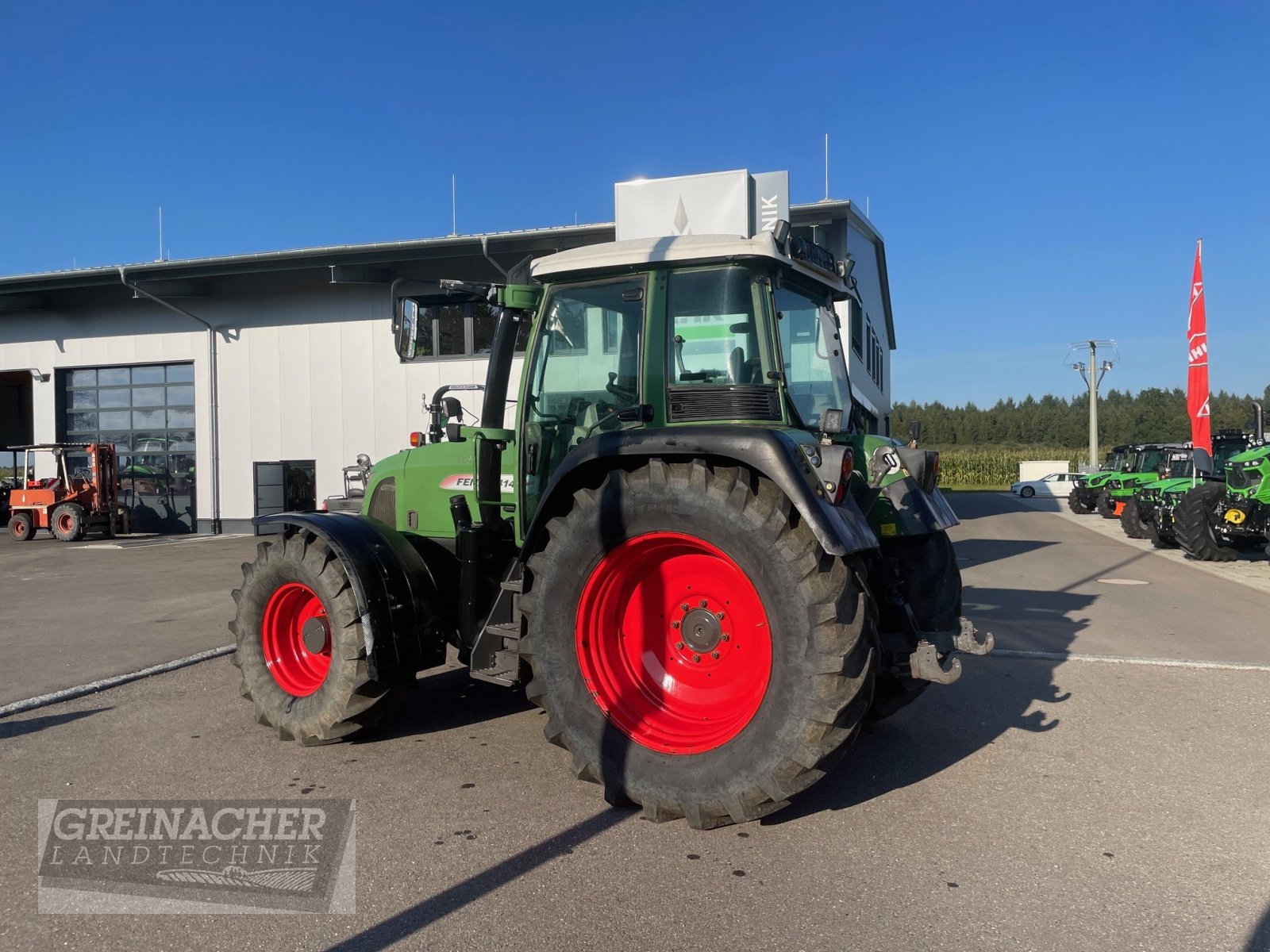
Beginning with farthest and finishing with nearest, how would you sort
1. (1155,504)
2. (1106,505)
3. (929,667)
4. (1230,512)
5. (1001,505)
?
(1001,505) < (1106,505) < (1155,504) < (1230,512) < (929,667)

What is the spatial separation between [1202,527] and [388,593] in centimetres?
1400

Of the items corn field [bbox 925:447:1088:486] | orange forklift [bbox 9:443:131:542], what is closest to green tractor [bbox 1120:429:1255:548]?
orange forklift [bbox 9:443:131:542]

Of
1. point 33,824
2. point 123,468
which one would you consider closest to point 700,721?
point 33,824

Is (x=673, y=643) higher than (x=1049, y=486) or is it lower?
higher

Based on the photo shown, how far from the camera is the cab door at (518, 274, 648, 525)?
4352 millimetres

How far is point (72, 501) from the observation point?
69.8 feet

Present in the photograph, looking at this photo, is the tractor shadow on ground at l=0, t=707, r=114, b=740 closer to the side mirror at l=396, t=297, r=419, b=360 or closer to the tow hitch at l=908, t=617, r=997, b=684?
the side mirror at l=396, t=297, r=419, b=360

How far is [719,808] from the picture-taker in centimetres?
354

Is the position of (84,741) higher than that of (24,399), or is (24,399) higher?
(24,399)

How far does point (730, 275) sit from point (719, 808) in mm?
2308

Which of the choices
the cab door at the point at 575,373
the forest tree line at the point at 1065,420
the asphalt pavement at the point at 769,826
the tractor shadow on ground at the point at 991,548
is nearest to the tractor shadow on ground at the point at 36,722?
the asphalt pavement at the point at 769,826

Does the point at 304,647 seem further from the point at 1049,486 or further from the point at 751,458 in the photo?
the point at 1049,486

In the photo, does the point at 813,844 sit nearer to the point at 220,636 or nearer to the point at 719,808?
the point at 719,808

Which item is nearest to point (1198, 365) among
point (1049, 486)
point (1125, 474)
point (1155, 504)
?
point (1155, 504)
